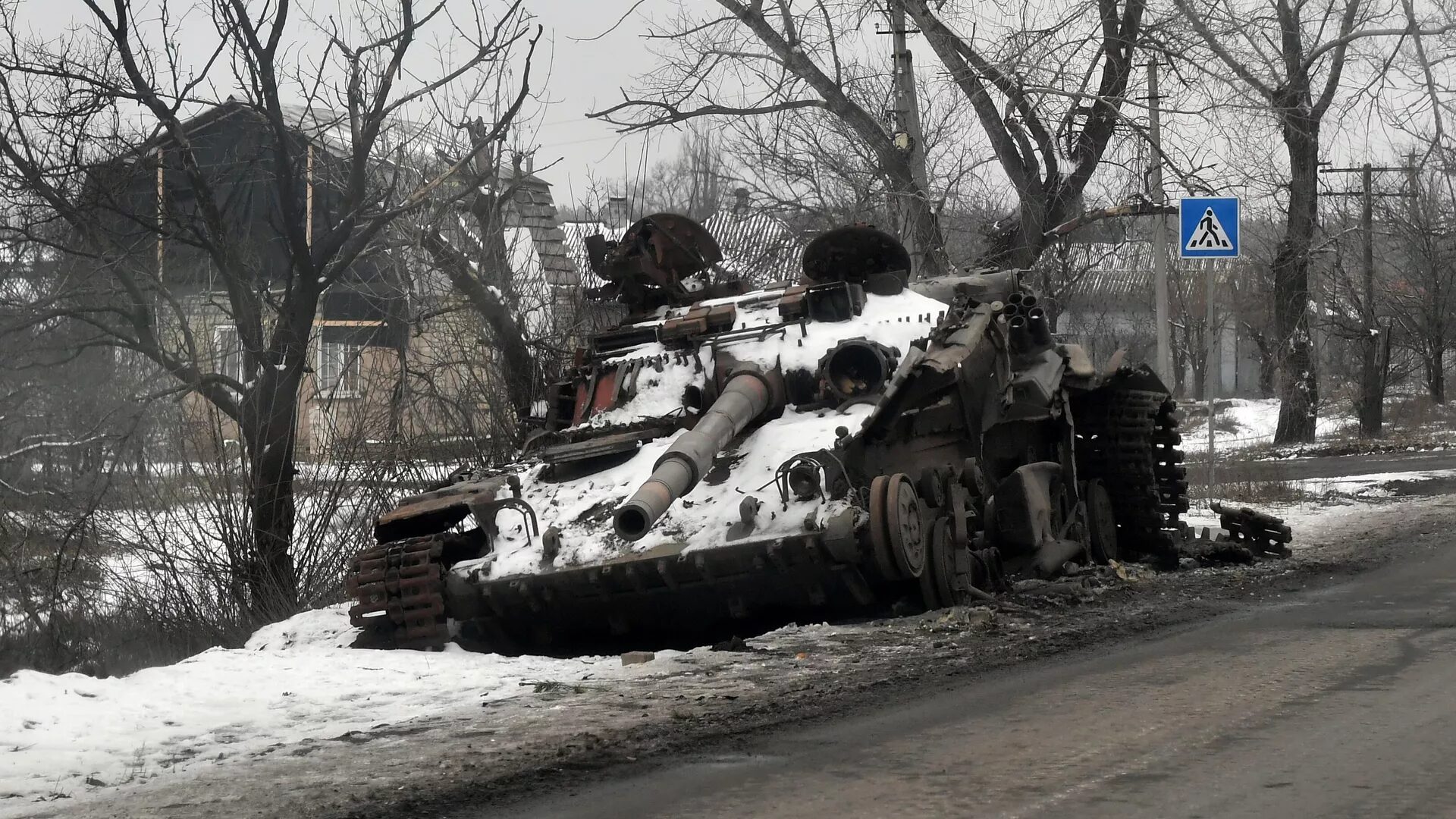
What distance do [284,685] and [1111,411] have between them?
7365 mm

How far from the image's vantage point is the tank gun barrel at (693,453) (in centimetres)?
777

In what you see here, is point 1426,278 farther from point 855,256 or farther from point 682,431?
point 682,431

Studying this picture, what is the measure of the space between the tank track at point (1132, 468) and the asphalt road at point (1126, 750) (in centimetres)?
509

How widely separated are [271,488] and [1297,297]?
20.6 metres

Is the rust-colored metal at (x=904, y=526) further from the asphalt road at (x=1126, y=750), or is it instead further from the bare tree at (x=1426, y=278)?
the bare tree at (x=1426, y=278)

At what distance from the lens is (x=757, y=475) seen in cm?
928

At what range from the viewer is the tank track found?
12.6 m

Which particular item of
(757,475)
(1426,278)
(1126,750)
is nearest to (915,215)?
(757,475)

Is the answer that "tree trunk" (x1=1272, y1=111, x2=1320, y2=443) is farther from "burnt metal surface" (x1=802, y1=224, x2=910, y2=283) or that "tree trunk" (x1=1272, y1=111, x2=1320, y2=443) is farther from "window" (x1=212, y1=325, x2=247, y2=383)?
"window" (x1=212, y1=325, x2=247, y2=383)

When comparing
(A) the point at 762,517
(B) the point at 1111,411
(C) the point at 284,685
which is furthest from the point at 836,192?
Answer: (C) the point at 284,685

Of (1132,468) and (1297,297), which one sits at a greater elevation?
(1297,297)

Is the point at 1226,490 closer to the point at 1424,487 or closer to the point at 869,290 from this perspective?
the point at 1424,487

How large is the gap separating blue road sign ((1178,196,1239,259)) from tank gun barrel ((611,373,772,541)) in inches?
275

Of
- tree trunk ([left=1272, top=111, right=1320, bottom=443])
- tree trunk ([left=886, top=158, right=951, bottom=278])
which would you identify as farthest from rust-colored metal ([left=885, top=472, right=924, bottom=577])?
tree trunk ([left=1272, top=111, right=1320, bottom=443])
